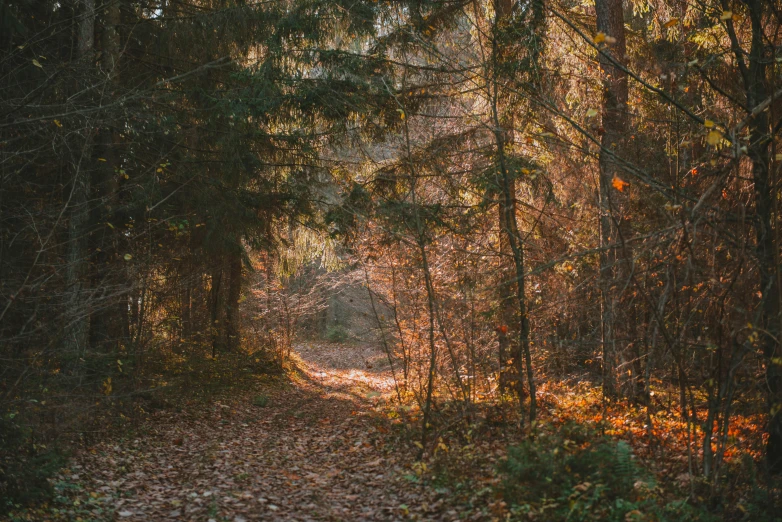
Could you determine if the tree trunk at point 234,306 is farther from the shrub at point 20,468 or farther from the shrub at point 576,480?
the shrub at point 576,480

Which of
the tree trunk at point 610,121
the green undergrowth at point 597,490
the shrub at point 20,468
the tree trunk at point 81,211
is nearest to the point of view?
the green undergrowth at point 597,490

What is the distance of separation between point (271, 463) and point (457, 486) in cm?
304

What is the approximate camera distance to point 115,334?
1030 cm

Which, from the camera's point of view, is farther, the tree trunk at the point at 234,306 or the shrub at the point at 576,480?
the tree trunk at the point at 234,306

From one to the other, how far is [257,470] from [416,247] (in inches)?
147

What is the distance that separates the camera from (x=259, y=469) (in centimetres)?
775

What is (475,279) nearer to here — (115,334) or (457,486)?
(457,486)

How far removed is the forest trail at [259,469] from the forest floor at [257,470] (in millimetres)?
12

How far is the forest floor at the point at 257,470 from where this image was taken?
5945mm

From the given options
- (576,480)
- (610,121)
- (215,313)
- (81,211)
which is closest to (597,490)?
(576,480)

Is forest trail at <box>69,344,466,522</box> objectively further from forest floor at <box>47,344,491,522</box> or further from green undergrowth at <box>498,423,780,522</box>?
green undergrowth at <box>498,423,780,522</box>

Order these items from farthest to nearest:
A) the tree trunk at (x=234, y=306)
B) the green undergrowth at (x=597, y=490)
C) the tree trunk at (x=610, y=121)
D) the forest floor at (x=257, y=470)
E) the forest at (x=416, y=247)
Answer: the tree trunk at (x=234, y=306)
the tree trunk at (x=610, y=121)
the forest floor at (x=257, y=470)
the forest at (x=416, y=247)
the green undergrowth at (x=597, y=490)

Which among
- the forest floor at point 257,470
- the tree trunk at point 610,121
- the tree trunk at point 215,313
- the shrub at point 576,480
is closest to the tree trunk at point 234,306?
the tree trunk at point 215,313

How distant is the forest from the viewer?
199 inches
